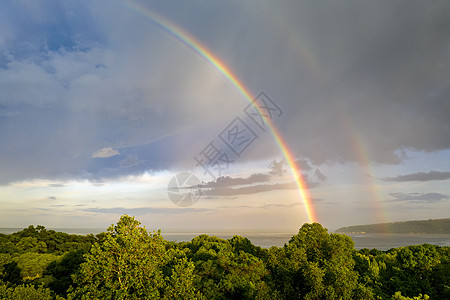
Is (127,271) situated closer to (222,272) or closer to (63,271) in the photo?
(222,272)

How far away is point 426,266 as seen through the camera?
144 ft

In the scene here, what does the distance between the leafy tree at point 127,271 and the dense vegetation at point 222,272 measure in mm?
56

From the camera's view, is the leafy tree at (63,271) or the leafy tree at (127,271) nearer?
the leafy tree at (127,271)

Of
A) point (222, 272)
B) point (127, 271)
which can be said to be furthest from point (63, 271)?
point (127, 271)

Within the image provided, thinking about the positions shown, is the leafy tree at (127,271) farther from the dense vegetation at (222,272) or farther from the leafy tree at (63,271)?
the leafy tree at (63,271)

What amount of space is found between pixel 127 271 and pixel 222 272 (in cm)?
2156

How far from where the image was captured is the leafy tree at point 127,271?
699 inches

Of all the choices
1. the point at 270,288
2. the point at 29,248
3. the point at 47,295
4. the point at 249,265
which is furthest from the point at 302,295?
the point at 29,248

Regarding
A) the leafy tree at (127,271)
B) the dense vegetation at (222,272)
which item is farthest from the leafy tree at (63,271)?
the leafy tree at (127,271)

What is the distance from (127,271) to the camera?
59.6 feet

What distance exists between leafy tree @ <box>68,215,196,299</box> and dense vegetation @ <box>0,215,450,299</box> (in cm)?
6

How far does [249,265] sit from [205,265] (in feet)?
20.1

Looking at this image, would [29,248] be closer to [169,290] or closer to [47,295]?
[47,295]

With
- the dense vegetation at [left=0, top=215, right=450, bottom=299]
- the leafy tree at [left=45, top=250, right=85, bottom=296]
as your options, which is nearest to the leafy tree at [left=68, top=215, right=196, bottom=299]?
the dense vegetation at [left=0, top=215, right=450, bottom=299]
